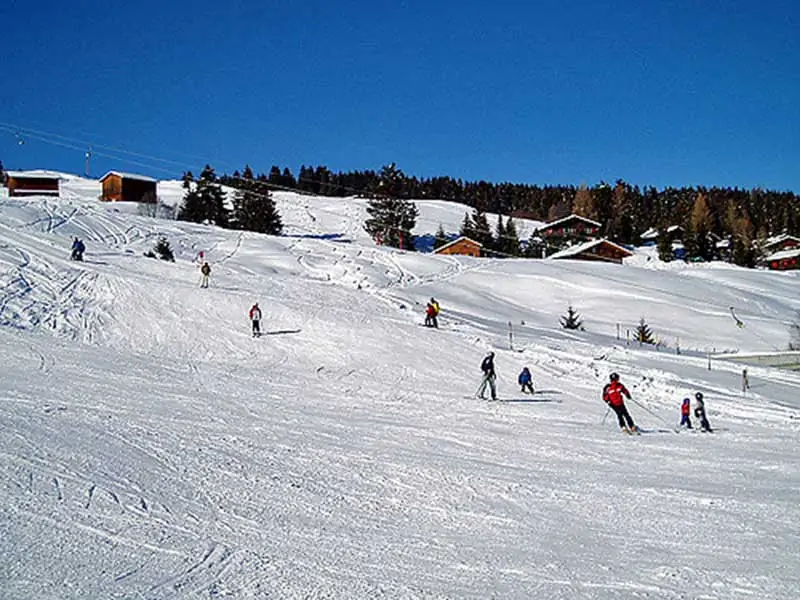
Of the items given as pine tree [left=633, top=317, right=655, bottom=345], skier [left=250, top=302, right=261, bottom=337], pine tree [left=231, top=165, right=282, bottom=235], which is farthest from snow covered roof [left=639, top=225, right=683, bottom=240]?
skier [left=250, top=302, right=261, bottom=337]

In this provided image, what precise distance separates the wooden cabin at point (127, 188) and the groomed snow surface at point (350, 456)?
186 ft

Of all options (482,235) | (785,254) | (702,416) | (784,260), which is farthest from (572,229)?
(702,416)

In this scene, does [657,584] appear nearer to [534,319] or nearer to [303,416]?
[303,416]

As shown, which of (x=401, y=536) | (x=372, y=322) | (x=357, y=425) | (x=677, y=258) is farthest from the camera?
(x=677, y=258)

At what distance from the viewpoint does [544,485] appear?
9.98 metres

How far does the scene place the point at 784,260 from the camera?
89062 mm

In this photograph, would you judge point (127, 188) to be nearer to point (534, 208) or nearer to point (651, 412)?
point (651, 412)

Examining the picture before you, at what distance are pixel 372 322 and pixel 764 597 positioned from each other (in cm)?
2370

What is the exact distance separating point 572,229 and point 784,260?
89.4 ft

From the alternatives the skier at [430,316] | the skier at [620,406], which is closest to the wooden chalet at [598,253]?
the skier at [430,316]

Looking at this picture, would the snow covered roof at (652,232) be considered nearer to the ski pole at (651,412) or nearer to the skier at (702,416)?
the ski pole at (651,412)

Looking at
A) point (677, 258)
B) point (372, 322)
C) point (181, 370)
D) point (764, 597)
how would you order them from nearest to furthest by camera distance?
point (764, 597) → point (181, 370) → point (372, 322) → point (677, 258)

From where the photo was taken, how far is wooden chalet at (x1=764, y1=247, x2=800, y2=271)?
88062 millimetres

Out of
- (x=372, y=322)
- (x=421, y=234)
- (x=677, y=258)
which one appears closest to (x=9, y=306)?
(x=372, y=322)
